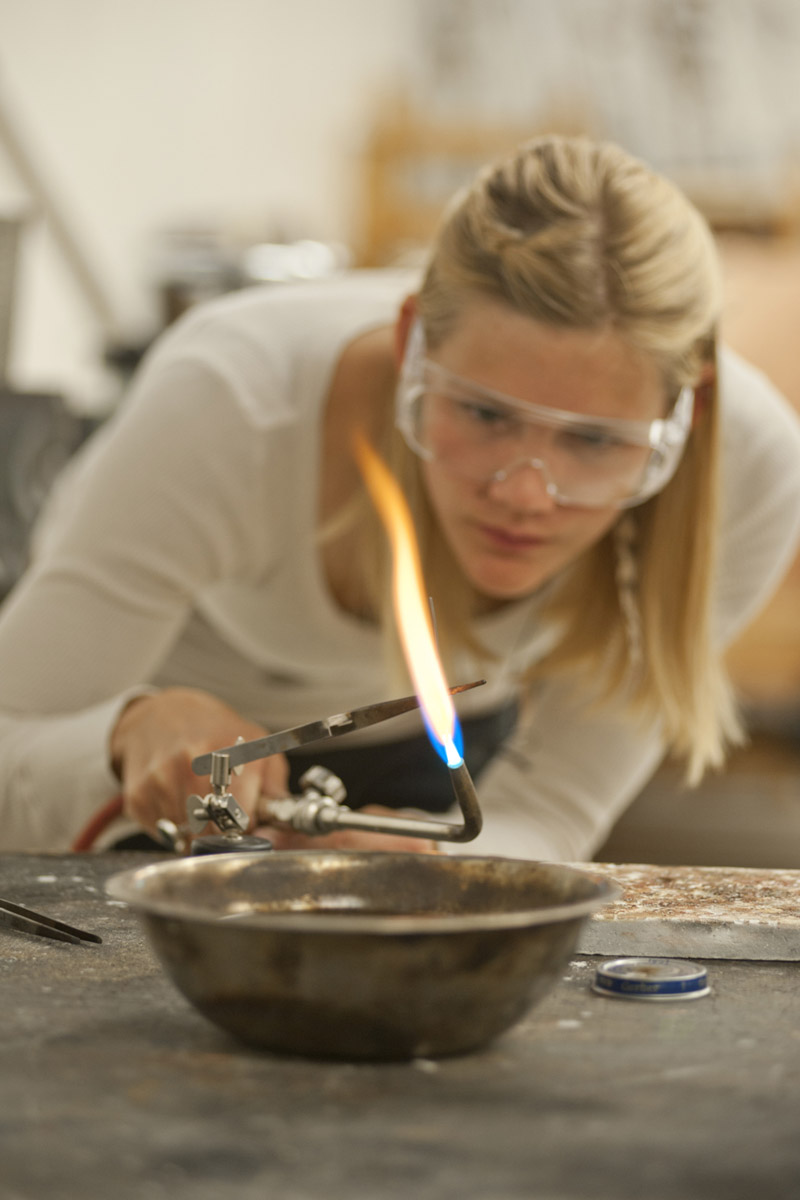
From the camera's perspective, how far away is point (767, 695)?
3.97 metres

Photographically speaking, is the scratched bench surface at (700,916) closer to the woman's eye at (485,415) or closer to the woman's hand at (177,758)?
the woman's hand at (177,758)

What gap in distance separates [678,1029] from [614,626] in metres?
1.06

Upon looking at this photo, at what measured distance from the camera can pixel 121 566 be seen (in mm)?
1450

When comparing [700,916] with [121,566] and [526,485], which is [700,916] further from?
[121,566]

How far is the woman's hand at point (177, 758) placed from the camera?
43.6 inches

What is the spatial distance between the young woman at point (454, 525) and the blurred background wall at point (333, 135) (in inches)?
67.6

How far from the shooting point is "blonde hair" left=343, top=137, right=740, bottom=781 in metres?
1.31

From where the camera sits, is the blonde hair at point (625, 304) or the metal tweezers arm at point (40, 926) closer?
the metal tweezers arm at point (40, 926)

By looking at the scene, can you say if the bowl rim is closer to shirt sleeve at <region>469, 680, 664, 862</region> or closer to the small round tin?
the small round tin

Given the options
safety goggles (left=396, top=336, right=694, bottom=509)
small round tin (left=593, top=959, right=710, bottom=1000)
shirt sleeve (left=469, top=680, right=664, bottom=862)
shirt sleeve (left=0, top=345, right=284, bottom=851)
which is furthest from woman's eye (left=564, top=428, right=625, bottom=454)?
small round tin (left=593, top=959, right=710, bottom=1000)

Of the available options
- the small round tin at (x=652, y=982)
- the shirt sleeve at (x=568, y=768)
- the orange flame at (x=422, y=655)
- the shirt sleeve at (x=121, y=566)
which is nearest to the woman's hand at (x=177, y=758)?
the shirt sleeve at (x=121, y=566)

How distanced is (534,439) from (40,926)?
694 millimetres

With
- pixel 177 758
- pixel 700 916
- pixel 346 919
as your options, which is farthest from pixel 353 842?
pixel 346 919

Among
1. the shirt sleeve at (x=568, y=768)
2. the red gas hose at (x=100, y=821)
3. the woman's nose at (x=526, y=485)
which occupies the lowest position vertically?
the shirt sleeve at (x=568, y=768)
